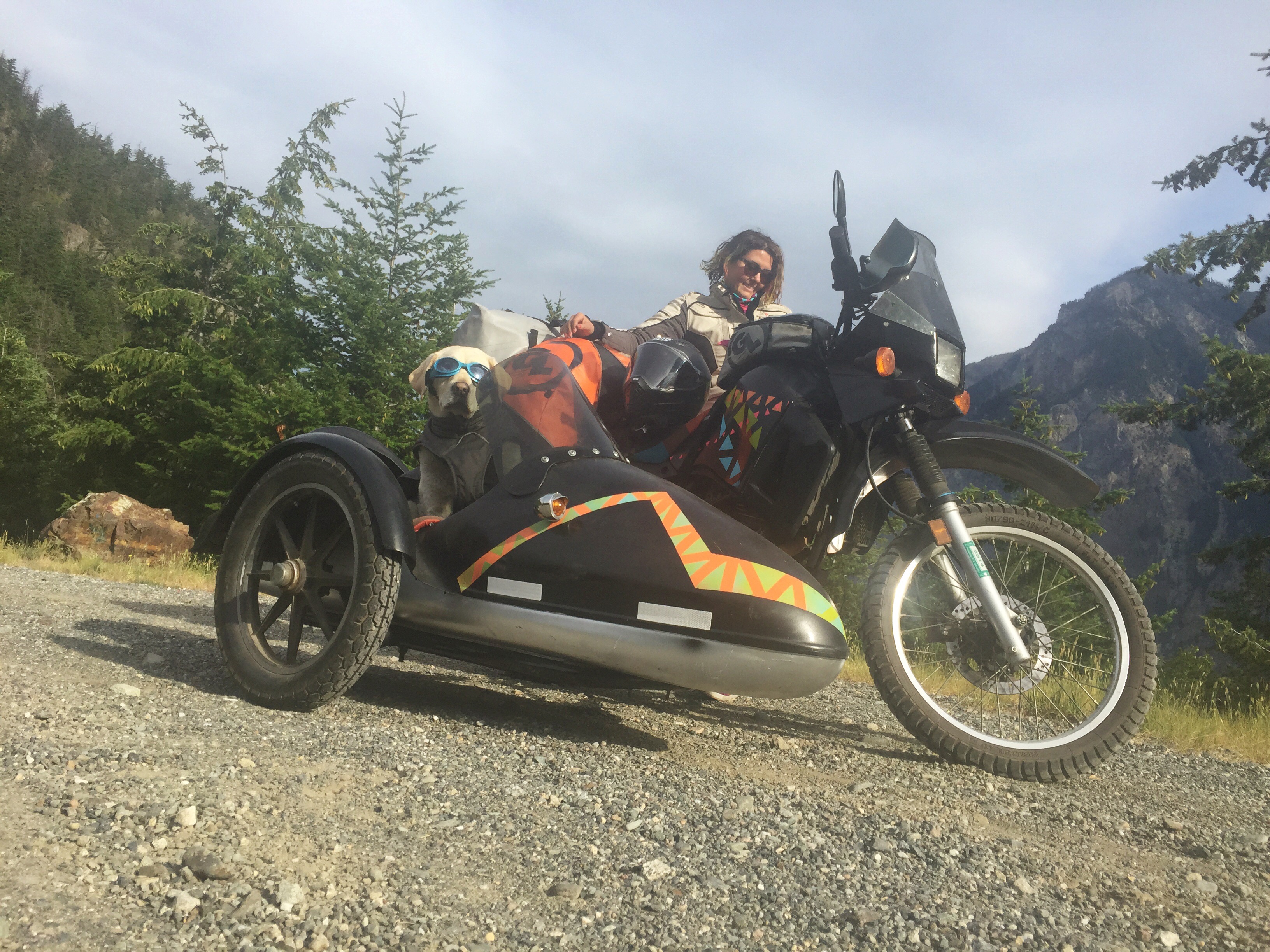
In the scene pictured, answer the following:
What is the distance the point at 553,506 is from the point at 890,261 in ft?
4.89

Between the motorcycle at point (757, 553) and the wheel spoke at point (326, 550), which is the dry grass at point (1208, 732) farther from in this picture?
the wheel spoke at point (326, 550)

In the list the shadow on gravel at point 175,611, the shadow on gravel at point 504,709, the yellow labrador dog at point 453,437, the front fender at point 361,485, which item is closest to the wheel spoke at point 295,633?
the shadow on gravel at point 504,709

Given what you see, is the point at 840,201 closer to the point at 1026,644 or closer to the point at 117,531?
Result: the point at 1026,644

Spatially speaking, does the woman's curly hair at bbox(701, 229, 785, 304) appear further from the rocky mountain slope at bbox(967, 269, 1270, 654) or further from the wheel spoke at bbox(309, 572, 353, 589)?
Result: the rocky mountain slope at bbox(967, 269, 1270, 654)

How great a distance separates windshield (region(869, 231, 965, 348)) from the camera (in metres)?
2.91

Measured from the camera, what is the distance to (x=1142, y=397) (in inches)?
3194

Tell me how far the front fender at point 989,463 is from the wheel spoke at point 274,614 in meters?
1.88

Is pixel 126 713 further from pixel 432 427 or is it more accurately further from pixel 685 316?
pixel 685 316

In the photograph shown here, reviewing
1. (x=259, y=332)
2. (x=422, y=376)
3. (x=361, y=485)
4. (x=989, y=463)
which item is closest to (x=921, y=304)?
(x=989, y=463)

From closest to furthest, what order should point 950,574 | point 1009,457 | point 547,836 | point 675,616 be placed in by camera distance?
point 547,836, point 675,616, point 950,574, point 1009,457

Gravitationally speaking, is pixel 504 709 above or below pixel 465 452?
below

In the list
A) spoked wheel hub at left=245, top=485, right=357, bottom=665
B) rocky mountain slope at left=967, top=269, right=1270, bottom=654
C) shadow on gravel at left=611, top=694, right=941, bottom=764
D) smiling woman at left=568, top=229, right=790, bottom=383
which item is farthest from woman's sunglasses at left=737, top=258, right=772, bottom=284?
rocky mountain slope at left=967, top=269, right=1270, bottom=654

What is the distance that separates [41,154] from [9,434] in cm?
11702

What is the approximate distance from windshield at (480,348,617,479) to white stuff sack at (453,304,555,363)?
29 centimetres
